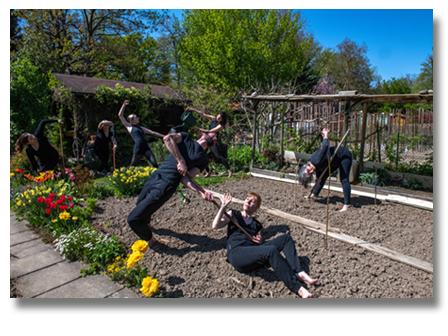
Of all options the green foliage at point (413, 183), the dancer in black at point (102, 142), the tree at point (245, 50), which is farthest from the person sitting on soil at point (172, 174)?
the tree at point (245, 50)

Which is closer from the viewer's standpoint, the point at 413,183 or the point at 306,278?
the point at 306,278

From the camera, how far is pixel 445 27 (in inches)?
106

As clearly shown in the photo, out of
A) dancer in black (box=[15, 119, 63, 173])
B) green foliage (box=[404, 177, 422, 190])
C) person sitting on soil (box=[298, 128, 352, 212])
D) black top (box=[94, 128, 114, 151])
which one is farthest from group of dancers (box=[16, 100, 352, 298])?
green foliage (box=[404, 177, 422, 190])

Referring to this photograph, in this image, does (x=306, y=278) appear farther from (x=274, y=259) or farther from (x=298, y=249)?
(x=298, y=249)

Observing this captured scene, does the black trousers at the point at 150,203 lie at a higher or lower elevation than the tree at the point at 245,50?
lower

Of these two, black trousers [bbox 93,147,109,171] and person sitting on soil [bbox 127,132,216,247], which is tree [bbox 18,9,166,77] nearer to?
black trousers [bbox 93,147,109,171]

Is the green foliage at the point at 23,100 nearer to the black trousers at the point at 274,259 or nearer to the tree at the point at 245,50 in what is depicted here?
the black trousers at the point at 274,259

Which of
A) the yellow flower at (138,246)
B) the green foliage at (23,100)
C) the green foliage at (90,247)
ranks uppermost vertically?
the green foliage at (23,100)

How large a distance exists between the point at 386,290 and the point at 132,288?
2.62 m

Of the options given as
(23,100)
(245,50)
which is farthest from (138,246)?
(245,50)

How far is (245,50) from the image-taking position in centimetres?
1764

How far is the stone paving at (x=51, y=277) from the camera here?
2.90m

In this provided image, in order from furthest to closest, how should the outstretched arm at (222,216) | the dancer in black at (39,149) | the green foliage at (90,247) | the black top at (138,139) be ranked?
the black top at (138,139) → the dancer in black at (39,149) → the green foliage at (90,247) → the outstretched arm at (222,216)

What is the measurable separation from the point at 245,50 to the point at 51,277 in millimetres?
16969
